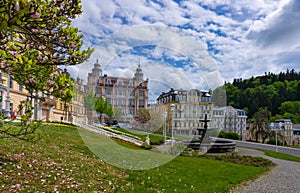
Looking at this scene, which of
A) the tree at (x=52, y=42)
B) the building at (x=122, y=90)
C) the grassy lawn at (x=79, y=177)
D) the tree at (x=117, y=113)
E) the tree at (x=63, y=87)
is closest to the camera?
the tree at (x=52, y=42)

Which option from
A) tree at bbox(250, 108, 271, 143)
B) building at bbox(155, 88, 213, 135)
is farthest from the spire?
tree at bbox(250, 108, 271, 143)

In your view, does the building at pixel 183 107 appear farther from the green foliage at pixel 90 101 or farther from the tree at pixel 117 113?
the green foliage at pixel 90 101

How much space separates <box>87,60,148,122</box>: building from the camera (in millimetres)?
5719

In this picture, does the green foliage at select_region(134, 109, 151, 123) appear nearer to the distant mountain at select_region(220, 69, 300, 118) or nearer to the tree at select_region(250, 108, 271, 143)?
the tree at select_region(250, 108, 271, 143)

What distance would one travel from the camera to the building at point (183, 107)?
639 cm

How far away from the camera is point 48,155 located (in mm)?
10391

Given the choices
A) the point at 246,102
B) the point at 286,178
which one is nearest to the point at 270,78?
the point at 246,102

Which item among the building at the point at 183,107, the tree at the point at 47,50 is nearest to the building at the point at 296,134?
the building at the point at 183,107

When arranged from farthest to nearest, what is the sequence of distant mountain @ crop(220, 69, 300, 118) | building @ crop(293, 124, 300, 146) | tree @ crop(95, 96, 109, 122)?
distant mountain @ crop(220, 69, 300, 118) → building @ crop(293, 124, 300, 146) → tree @ crop(95, 96, 109, 122)

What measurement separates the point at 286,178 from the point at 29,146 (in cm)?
1291

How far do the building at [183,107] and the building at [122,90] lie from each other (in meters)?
0.52

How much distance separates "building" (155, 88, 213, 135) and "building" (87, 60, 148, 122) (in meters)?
0.52

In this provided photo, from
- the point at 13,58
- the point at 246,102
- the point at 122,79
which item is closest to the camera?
the point at 13,58

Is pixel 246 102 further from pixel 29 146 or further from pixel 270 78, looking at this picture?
pixel 29 146
